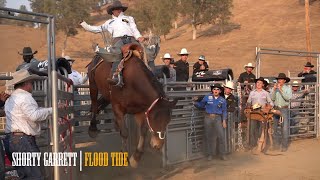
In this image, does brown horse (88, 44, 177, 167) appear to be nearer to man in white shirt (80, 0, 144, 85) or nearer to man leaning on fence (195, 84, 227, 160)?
man in white shirt (80, 0, 144, 85)

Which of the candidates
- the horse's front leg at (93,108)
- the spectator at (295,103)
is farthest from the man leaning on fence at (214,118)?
the spectator at (295,103)

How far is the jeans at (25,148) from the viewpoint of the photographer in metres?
5.21

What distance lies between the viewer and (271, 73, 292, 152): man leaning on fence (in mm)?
12297

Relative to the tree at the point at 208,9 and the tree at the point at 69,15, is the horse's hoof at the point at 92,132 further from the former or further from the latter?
the tree at the point at 208,9

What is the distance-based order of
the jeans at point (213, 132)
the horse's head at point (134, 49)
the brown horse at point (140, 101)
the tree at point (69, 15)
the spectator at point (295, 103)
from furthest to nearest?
the tree at point (69, 15) → the spectator at point (295, 103) → the jeans at point (213, 132) → the horse's head at point (134, 49) → the brown horse at point (140, 101)

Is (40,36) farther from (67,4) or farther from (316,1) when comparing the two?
(316,1)

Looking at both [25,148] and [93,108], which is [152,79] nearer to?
[93,108]

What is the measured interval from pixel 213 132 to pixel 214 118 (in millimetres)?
342

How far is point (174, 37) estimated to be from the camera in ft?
211

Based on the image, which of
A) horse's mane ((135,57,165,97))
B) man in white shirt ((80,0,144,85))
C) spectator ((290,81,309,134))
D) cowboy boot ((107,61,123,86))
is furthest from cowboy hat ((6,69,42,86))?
spectator ((290,81,309,134))

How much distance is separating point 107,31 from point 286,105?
5.94 meters

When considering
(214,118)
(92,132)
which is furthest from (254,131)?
(92,132)

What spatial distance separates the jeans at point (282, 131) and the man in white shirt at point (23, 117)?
8.51 metres

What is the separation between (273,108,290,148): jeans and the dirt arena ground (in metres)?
1.06
